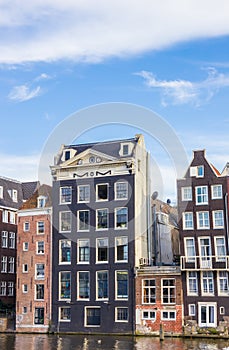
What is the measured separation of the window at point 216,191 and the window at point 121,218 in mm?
8627

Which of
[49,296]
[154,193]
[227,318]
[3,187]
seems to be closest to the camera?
[227,318]

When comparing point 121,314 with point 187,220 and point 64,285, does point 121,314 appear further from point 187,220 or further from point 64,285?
point 187,220

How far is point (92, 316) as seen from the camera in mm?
51438

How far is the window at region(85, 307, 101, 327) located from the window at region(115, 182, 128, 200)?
1079 cm

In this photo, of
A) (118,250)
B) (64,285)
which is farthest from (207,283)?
(64,285)

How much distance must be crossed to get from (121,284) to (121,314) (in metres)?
2.73

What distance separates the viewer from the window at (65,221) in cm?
5453

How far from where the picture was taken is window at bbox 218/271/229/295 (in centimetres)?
4696

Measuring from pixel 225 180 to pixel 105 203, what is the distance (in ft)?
39.1

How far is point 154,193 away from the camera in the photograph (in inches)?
2352

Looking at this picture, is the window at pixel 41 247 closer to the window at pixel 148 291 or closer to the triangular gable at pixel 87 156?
the triangular gable at pixel 87 156

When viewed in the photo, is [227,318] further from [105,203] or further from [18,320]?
[18,320]

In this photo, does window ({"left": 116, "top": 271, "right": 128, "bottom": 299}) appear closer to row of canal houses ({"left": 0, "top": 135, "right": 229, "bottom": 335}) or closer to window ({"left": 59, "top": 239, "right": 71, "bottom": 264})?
row of canal houses ({"left": 0, "top": 135, "right": 229, "bottom": 335})

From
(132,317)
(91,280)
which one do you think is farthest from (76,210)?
(132,317)
